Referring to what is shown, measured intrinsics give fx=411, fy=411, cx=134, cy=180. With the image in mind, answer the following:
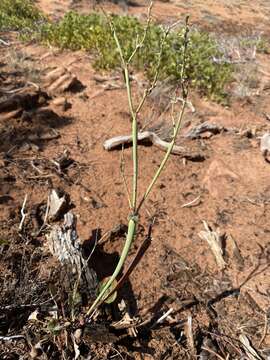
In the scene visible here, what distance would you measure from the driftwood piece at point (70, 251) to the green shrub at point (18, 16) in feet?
19.1

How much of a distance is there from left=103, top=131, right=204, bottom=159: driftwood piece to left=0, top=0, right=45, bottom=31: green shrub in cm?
445

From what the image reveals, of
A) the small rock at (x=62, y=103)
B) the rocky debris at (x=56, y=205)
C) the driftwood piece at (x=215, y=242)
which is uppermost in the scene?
the small rock at (x=62, y=103)

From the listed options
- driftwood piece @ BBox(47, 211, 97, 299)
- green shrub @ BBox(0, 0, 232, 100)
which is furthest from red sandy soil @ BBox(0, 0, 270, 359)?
green shrub @ BBox(0, 0, 232, 100)

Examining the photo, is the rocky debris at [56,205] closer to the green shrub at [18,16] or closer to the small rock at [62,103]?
the small rock at [62,103]

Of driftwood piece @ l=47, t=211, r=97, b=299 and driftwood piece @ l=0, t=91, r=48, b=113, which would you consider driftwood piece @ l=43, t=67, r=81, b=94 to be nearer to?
driftwood piece @ l=0, t=91, r=48, b=113

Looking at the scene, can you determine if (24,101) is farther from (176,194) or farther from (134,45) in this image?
(134,45)

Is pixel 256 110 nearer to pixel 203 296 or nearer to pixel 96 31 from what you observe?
pixel 96 31

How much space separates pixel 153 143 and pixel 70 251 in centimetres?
204

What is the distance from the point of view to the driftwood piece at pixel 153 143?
4.12m

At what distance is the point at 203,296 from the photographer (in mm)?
2787

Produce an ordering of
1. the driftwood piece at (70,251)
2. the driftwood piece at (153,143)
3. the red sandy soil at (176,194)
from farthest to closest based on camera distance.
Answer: the driftwood piece at (153,143) < the red sandy soil at (176,194) < the driftwood piece at (70,251)

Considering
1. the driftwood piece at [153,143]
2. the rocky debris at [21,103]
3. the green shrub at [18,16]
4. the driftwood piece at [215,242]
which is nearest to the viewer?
the driftwood piece at [215,242]

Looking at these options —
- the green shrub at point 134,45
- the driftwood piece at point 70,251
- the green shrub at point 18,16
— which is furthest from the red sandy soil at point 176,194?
the green shrub at point 18,16

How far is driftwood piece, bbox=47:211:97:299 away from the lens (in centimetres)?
244
